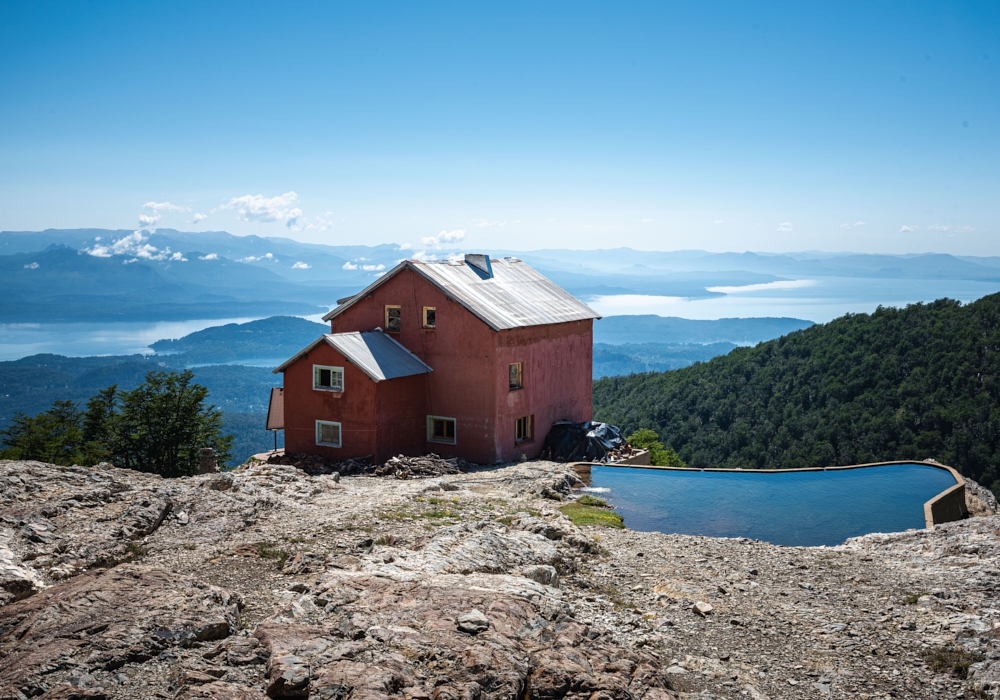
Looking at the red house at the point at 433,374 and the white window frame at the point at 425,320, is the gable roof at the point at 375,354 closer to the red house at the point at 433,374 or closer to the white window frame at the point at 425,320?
the red house at the point at 433,374

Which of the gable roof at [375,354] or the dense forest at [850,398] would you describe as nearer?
the gable roof at [375,354]

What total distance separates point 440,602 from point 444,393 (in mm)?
18477

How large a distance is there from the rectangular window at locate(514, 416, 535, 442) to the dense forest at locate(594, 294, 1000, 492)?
27359mm

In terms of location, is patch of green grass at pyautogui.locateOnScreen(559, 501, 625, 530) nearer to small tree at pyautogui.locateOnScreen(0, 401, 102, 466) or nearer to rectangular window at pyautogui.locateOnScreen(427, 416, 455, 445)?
rectangular window at pyautogui.locateOnScreen(427, 416, 455, 445)

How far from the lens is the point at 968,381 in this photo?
2108 inches

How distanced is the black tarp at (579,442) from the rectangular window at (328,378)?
8304 millimetres

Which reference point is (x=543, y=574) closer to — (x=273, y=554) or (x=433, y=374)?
(x=273, y=554)

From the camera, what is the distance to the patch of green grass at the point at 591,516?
19.2 metres

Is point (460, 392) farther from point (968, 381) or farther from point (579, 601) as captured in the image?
point (968, 381)

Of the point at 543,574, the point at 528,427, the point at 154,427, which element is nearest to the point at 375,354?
the point at 528,427

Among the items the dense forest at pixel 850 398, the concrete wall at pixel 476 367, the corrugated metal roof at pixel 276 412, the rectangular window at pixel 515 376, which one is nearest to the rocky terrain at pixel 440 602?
the concrete wall at pixel 476 367

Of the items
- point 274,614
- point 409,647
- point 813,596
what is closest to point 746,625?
point 813,596

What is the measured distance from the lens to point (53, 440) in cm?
4022

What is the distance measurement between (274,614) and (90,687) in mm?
2849
